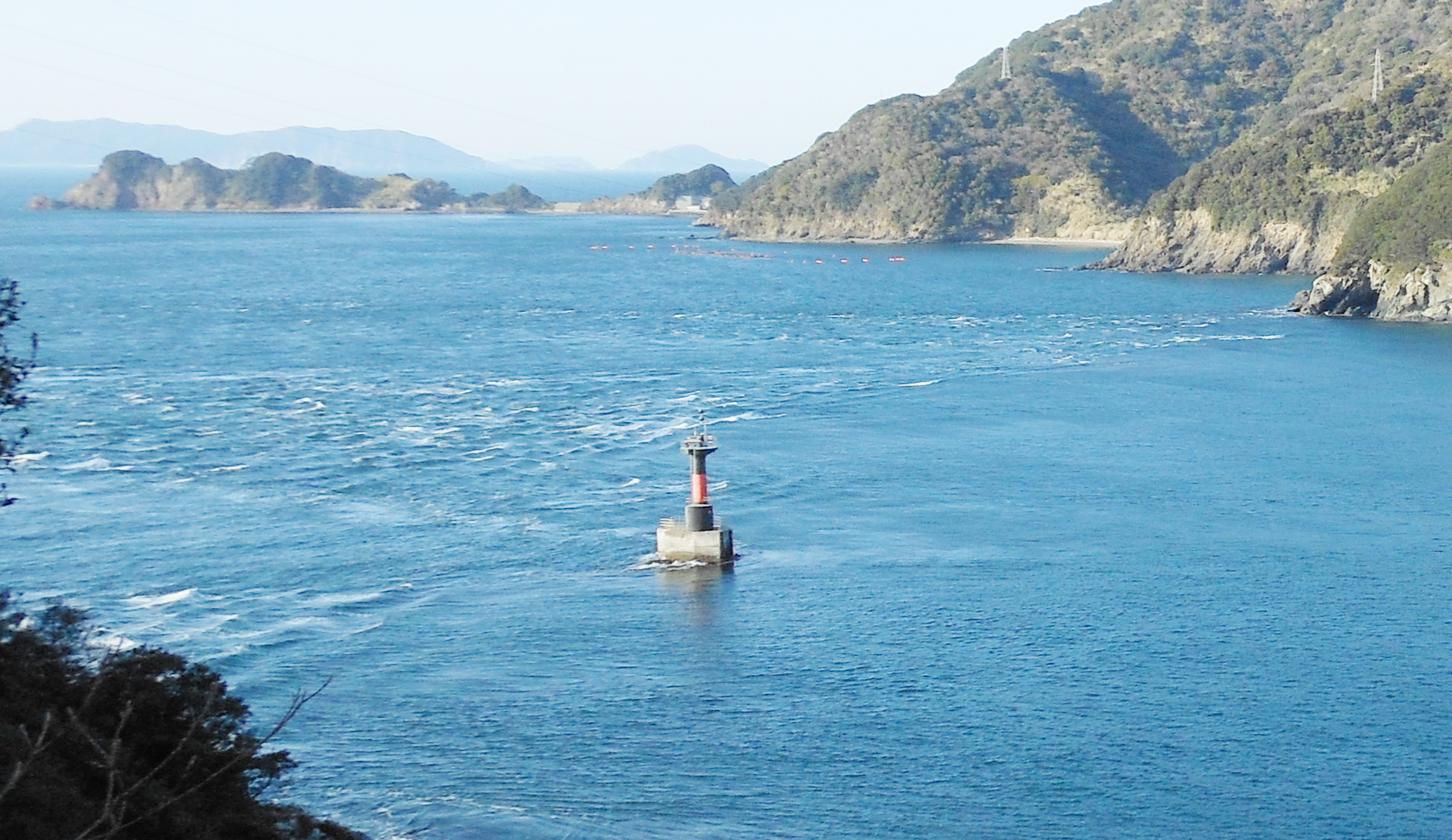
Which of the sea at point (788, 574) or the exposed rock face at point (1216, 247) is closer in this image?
the sea at point (788, 574)

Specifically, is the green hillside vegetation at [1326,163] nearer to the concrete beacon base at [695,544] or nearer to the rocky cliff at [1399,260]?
the rocky cliff at [1399,260]

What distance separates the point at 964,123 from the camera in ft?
582

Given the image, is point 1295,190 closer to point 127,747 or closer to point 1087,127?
point 1087,127

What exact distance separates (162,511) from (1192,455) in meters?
27.9

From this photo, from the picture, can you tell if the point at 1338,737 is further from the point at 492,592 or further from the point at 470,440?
the point at 470,440

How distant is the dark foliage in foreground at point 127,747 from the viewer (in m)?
15.0

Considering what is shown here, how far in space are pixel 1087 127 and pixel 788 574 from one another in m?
144

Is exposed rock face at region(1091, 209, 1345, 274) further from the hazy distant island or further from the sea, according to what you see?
the sea

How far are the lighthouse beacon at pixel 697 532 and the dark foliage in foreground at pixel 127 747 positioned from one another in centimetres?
1640

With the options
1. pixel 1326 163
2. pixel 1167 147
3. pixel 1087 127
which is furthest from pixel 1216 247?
pixel 1167 147

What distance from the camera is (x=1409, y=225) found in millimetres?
85812

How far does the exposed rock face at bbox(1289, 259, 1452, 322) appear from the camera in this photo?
8319 cm

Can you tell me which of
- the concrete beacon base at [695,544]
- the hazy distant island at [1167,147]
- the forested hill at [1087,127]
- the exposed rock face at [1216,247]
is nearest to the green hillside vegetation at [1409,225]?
the hazy distant island at [1167,147]

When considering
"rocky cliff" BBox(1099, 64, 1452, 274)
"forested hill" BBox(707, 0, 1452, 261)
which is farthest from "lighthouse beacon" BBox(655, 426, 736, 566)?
"forested hill" BBox(707, 0, 1452, 261)
